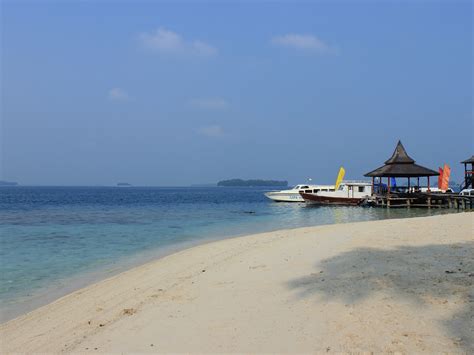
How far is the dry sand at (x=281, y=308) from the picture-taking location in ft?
15.5

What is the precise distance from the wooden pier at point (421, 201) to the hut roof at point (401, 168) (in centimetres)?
199

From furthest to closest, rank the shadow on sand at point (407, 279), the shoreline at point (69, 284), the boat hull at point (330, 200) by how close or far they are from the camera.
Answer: the boat hull at point (330, 200) → the shoreline at point (69, 284) → the shadow on sand at point (407, 279)

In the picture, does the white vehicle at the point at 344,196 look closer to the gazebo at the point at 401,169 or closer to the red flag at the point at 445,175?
the gazebo at the point at 401,169

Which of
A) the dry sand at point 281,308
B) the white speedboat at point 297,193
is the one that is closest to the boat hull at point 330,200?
the white speedboat at point 297,193

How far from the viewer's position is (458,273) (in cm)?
705

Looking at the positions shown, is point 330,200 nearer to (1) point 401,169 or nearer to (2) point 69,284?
(1) point 401,169

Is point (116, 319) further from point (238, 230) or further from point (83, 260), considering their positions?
point (238, 230)

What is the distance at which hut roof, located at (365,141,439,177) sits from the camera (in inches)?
1462

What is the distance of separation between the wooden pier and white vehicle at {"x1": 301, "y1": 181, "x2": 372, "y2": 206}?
2171 mm

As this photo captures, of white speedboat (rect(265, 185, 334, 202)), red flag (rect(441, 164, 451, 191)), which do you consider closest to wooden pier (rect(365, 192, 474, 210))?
white speedboat (rect(265, 185, 334, 202))

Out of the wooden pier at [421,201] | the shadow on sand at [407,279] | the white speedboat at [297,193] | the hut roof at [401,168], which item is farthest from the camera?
the white speedboat at [297,193]

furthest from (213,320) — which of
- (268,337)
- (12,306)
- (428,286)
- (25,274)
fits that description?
(25,274)

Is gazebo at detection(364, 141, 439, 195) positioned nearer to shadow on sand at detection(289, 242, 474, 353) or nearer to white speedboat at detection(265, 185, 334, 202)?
white speedboat at detection(265, 185, 334, 202)

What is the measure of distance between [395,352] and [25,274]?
10186 mm
